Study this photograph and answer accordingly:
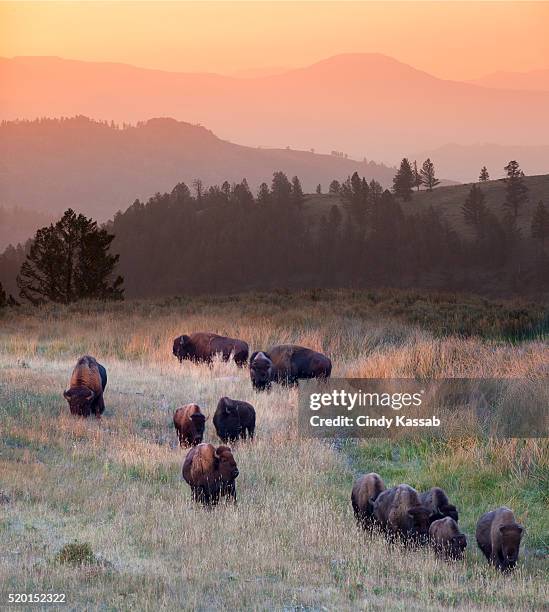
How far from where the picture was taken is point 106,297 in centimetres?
4597

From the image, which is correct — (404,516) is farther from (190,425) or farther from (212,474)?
(190,425)

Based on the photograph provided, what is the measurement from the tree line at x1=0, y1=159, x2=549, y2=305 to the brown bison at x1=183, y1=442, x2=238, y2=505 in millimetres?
62099

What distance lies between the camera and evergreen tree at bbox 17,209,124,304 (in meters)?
44.8

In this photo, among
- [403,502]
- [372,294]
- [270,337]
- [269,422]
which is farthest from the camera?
[372,294]

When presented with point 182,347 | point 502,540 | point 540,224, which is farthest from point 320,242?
point 502,540

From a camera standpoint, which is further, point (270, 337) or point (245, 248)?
point (245, 248)

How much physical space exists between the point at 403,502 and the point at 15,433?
698 centimetres

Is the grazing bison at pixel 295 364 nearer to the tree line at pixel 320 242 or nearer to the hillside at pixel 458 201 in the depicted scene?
the tree line at pixel 320 242

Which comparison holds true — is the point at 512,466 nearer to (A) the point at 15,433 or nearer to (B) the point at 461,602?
(B) the point at 461,602

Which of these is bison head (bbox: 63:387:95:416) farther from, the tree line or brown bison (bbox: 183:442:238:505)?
the tree line

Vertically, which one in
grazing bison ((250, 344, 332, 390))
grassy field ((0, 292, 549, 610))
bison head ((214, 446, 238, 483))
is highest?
grazing bison ((250, 344, 332, 390))

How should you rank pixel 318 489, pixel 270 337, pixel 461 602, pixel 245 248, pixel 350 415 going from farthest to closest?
pixel 245 248, pixel 270 337, pixel 350 415, pixel 318 489, pixel 461 602

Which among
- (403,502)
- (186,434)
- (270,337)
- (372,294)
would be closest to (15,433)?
(186,434)

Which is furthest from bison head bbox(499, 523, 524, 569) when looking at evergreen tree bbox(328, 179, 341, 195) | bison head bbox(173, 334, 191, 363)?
evergreen tree bbox(328, 179, 341, 195)
